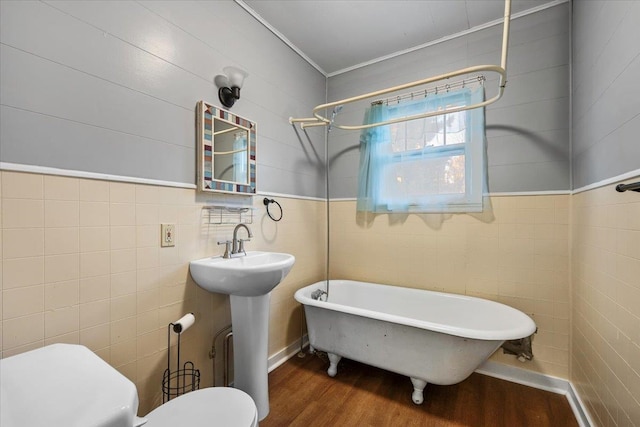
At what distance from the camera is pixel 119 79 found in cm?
124

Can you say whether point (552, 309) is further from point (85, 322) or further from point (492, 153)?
point (85, 322)

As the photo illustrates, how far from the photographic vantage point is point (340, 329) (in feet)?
6.08

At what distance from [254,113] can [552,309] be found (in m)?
2.43

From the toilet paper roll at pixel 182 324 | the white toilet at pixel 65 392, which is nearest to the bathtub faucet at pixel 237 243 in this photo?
the toilet paper roll at pixel 182 324

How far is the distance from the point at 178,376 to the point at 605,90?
2471 millimetres

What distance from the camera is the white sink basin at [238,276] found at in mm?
1330

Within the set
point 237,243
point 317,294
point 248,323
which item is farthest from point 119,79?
point 317,294

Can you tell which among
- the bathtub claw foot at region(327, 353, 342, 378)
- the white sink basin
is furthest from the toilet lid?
the bathtub claw foot at region(327, 353, 342, 378)

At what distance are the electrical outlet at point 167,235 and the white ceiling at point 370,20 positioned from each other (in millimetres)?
1557

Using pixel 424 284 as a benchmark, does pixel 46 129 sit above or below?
above

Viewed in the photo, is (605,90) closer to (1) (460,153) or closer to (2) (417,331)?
(1) (460,153)

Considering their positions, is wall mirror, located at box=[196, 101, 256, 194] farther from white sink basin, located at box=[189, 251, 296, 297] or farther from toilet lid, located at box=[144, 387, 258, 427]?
toilet lid, located at box=[144, 387, 258, 427]

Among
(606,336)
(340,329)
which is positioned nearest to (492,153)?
(606,336)

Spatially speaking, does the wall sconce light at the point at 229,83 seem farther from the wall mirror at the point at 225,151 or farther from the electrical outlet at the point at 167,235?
the electrical outlet at the point at 167,235
